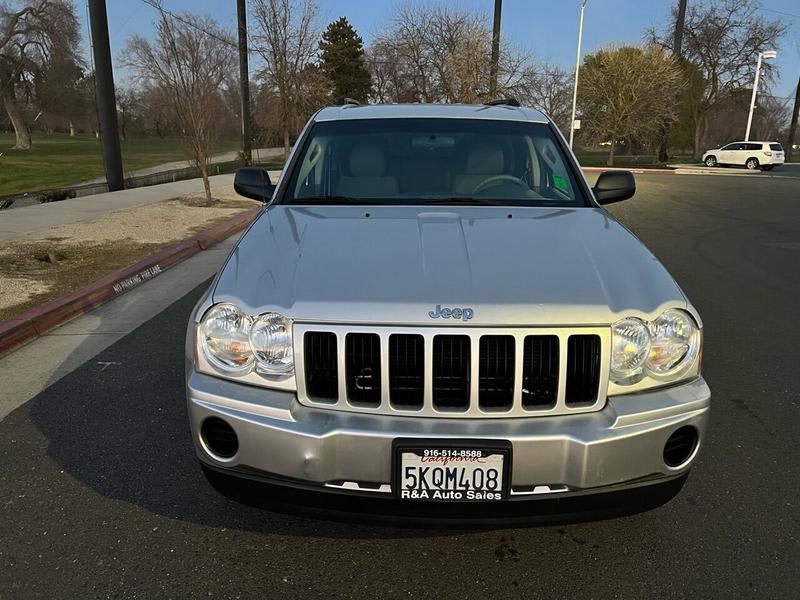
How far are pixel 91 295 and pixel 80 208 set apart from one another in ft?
23.3

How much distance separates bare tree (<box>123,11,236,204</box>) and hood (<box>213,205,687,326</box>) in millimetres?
11030

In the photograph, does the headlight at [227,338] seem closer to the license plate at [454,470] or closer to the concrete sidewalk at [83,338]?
the license plate at [454,470]

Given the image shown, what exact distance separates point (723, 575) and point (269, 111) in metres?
30.2

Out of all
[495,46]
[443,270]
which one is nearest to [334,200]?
[443,270]

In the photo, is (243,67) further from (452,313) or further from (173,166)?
(452,313)

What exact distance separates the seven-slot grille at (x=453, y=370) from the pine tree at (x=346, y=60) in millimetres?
47462

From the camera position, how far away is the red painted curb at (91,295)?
4836mm

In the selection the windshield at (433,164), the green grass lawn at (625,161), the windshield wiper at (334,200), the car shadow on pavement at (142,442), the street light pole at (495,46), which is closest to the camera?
the car shadow on pavement at (142,442)

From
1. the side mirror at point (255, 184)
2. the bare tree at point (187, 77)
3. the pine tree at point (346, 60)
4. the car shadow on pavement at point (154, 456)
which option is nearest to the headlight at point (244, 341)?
the car shadow on pavement at point (154, 456)

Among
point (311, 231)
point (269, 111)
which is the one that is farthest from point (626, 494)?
point (269, 111)

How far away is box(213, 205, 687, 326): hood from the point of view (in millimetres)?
2113

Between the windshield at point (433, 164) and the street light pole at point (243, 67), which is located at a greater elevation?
the street light pole at point (243, 67)

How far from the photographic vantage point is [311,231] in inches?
109

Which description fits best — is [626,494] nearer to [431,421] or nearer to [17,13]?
[431,421]
